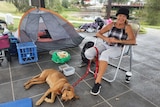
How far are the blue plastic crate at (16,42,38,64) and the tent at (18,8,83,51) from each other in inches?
11.0

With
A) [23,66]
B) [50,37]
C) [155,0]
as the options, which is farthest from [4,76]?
[155,0]

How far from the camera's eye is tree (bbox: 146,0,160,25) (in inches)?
247

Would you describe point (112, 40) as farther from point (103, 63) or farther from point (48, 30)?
point (48, 30)

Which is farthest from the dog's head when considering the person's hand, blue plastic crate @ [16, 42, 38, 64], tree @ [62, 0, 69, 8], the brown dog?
tree @ [62, 0, 69, 8]

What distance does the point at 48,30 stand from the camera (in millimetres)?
3082

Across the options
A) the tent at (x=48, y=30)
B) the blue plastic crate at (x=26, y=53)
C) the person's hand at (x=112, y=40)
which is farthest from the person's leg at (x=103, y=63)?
the tent at (x=48, y=30)

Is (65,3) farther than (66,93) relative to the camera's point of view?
Yes

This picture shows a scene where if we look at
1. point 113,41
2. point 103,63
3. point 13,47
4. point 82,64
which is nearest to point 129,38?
point 113,41

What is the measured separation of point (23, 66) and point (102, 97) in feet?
4.82

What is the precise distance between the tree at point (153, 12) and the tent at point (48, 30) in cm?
462

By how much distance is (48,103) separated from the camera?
1.60 m

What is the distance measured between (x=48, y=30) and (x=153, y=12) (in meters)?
5.49

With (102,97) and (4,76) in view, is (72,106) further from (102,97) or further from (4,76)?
(4,76)

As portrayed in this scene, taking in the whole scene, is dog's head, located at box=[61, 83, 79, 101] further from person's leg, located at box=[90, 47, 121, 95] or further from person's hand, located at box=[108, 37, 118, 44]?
person's hand, located at box=[108, 37, 118, 44]
